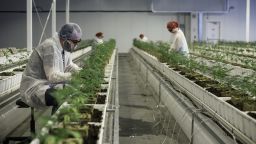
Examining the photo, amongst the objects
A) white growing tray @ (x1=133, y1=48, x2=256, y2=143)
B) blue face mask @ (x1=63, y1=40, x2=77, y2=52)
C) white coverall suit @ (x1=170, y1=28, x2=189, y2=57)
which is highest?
white coverall suit @ (x1=170, y1=28, x2=189, y2=57)

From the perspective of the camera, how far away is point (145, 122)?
6.77 meters

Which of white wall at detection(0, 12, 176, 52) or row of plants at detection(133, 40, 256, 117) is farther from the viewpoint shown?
white wall at detection(0, 12, 176, 52)

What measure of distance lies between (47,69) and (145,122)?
107 inches

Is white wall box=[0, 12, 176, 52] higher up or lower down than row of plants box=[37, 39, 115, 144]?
higher up

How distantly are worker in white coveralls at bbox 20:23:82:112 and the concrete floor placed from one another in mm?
1474

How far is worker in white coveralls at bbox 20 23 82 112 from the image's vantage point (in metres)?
4.47

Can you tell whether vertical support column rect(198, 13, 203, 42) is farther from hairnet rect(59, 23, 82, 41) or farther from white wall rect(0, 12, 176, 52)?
hairnet rect(59, 23, 82, 41)

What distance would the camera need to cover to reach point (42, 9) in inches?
983

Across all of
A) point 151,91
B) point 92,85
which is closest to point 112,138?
point 92,85

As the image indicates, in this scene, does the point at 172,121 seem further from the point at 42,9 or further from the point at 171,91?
the point at 42,9

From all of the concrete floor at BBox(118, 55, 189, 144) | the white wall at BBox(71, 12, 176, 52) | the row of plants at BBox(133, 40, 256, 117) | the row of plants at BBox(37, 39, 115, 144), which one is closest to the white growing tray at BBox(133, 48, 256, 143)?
the row of plants at BBox(133, 40, 256, 117)

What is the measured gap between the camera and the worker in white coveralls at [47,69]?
176 inches

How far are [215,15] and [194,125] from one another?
21353mm

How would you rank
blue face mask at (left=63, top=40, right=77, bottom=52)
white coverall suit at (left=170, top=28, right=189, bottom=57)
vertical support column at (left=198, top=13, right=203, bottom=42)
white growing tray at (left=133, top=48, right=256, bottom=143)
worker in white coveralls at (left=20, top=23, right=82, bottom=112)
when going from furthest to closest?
vertical support column at (left=198, top=13, right=203, bottom=42) → white coverall suit at (left=170, top=28, right=189, bottom=57) → blue face mask at (left=63, top=40, right=77, bottom=52) → worker in white coveralls at (left=20, top=23, right=82, bottom=112) → white growing tray at (left=133, top=48, right=256, bottom=143)
